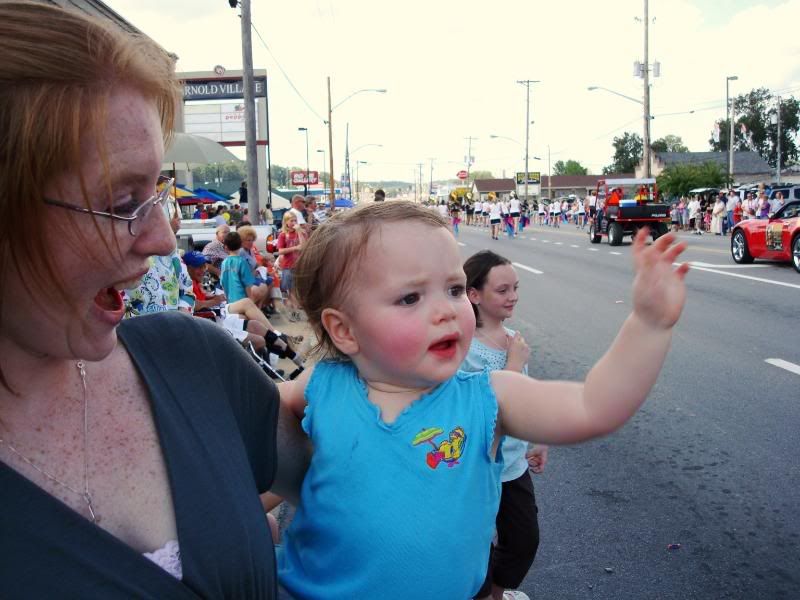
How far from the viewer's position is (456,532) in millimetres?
1600

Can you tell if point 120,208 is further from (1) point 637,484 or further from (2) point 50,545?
(1) point 637,484

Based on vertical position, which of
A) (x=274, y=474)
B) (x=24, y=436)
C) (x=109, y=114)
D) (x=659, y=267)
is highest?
(x=109, y=114)

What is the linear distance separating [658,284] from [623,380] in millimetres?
217

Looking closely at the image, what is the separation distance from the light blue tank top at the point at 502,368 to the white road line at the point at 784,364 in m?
5.01

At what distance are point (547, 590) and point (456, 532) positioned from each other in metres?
2.10

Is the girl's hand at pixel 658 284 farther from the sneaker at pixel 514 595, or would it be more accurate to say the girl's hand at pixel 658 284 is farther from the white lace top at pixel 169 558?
the sneaker at pixel 514 595

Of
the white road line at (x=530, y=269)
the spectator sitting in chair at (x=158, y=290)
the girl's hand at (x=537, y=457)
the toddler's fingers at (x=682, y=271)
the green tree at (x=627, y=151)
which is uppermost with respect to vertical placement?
the green tree at (x=627, y=151)

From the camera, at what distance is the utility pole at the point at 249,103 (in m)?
16.6

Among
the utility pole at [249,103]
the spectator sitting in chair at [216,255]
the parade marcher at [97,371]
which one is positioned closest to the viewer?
the parade marcher at [97,371]

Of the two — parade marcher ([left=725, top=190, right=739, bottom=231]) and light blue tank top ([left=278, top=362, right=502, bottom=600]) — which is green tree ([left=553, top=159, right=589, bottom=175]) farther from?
light blue tank top ([left=278, top=362, right=502, bottom=600])

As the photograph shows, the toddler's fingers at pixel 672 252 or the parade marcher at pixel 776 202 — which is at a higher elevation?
the parade marcher at pixel 776 202

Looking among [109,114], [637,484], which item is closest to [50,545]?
[109,114]

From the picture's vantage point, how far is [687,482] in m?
4.55

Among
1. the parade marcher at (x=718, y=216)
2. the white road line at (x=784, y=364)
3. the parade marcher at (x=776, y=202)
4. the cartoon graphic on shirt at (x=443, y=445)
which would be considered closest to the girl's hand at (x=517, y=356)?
the cartoon graphic on shirt at (x=443, y=445)
